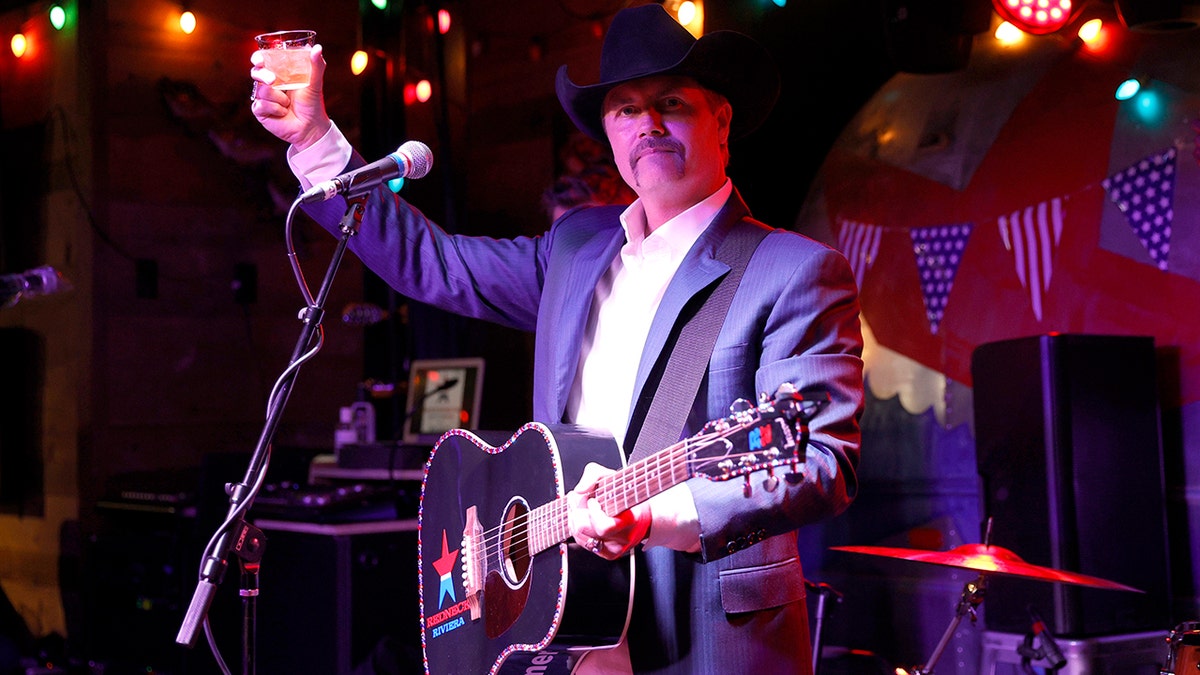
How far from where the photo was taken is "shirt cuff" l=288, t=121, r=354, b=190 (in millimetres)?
2188

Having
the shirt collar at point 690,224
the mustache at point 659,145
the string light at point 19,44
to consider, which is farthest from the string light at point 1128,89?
the string light at point 19,44

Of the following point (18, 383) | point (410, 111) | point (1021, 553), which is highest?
point (410, 111)

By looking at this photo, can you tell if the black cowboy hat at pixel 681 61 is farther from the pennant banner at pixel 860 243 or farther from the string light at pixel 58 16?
the string light at pixel 58 16

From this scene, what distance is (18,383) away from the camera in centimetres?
669


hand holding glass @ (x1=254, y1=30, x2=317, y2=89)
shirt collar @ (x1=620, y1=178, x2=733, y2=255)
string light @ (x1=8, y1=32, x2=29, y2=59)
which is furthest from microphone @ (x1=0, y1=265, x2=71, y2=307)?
shirt collar @ (x1=620, y1=178, x2=733, y2=255)

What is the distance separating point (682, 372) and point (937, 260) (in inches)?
111

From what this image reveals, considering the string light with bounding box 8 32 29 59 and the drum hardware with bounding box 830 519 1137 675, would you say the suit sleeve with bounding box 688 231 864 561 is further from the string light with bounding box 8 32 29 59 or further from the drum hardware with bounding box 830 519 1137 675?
the string light with bounding box 8 32 29 59

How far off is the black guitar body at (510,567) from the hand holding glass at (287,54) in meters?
0.74

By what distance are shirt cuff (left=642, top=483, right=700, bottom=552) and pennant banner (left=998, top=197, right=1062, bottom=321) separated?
9.20 ft

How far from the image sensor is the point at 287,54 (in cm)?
204

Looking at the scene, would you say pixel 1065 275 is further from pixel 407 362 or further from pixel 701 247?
pixel 407 362

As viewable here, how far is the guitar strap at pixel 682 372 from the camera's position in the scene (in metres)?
Answer: 1.91

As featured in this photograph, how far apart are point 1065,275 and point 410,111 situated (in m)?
3.14

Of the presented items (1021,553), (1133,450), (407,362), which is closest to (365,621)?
(407,362)
